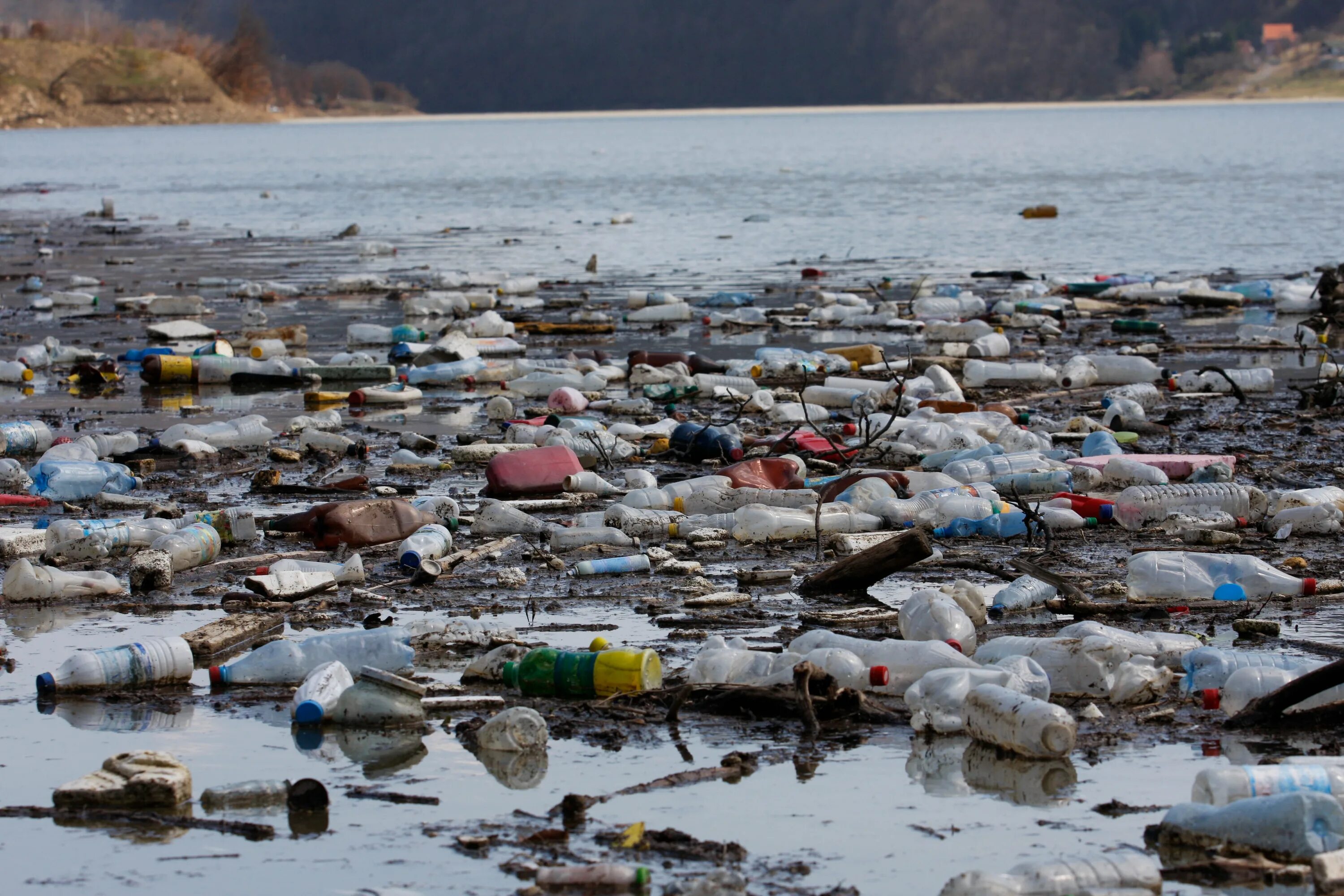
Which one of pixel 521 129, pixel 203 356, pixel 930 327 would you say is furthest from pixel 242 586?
pixel 521 129

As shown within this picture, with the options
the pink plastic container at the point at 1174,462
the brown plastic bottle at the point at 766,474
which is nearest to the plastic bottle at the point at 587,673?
the brown plastic bottle at the point at 766,474

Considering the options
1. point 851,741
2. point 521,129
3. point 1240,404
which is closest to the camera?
point 851,741

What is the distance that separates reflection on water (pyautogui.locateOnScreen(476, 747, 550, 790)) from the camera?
3863 mm

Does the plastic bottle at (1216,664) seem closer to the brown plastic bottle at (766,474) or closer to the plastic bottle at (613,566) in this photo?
the plastic bottle at (613,566)

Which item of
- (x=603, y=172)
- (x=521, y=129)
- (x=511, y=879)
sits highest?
(x=521, y=129)

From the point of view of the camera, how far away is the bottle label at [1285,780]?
351 cm

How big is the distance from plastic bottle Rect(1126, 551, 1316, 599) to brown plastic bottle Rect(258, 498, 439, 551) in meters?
2.92

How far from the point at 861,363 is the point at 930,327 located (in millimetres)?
1626

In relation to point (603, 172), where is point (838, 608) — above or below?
below

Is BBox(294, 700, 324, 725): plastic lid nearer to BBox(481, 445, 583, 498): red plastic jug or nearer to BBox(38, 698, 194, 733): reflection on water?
BBox(38, 698, 194, 733): reflection on water

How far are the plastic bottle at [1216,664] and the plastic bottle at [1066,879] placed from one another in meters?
1.27

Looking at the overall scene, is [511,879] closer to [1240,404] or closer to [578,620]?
[578,620]

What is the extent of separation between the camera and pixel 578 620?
5320 mm

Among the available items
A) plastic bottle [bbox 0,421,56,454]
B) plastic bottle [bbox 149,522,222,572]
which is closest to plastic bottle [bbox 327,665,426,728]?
plastic bottle [bbox 149,522,222,572]
